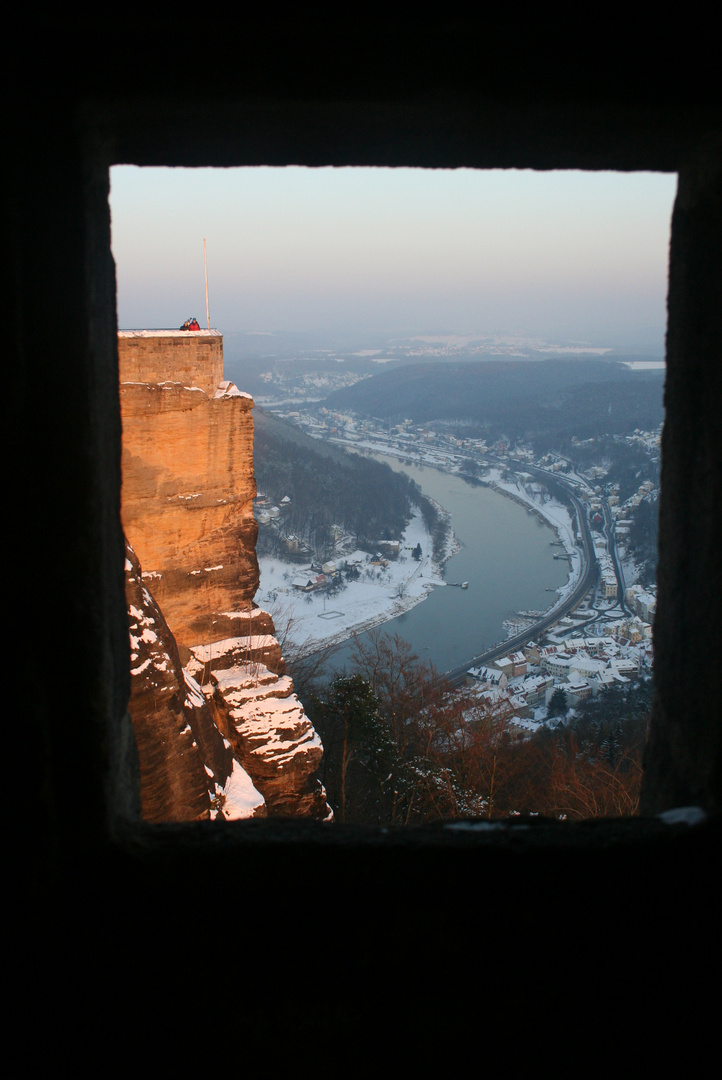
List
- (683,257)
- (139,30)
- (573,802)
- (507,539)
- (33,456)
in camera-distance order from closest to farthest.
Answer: (139,30) → (33,456) → (683,257) → (573,802) → (507,539)

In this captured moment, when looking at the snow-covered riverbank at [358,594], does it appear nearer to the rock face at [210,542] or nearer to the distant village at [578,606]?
the distant village at [578,606]

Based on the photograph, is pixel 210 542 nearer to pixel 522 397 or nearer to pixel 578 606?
pixel 578 606

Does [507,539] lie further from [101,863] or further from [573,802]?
[101,863]

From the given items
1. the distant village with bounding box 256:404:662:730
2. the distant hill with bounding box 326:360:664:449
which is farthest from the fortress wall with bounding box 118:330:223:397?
the distant hill with bounding box 326:360:664:449

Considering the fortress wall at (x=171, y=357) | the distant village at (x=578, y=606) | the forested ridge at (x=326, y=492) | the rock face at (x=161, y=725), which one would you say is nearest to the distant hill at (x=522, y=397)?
the distant village at (x=578, y=606)

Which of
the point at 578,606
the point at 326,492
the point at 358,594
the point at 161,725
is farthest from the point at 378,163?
the point at 326,492

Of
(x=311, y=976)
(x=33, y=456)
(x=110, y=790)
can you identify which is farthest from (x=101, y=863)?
(x=33, y=456)

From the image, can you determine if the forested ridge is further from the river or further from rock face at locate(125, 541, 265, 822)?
rock face at locate(125, 541, 265, 822)
